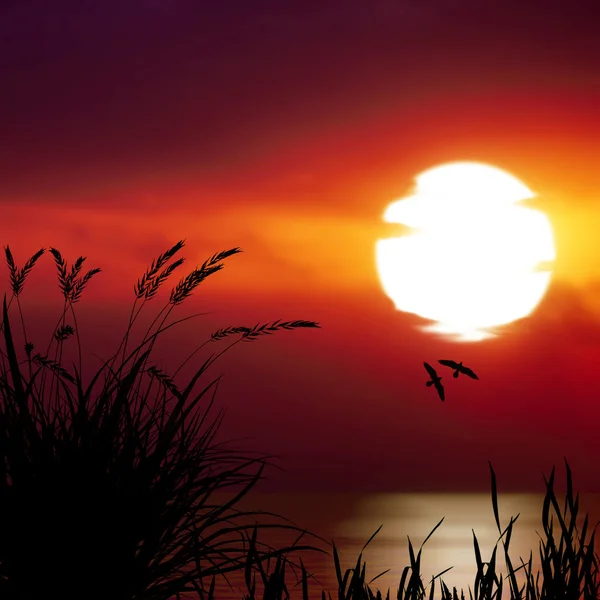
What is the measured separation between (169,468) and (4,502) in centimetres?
81

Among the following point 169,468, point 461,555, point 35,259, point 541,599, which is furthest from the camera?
point 461,555

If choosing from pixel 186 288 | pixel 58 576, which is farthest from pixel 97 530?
pixel 186 288

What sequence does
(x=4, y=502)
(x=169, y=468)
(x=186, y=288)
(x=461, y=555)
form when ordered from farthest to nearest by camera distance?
1. (x=461, y=555)
2. (x=186, y=288)
3. (x=169, y=468)
4. (x=4, y=502)

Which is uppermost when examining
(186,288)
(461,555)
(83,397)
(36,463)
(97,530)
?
(186,288)

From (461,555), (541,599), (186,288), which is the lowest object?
(461,555)

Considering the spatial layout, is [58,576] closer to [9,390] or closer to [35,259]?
[9,390]

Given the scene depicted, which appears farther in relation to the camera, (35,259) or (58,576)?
(35,259)

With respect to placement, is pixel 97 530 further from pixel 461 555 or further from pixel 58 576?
pixel 461 555

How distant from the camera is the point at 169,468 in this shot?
470cm

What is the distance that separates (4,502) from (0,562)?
30 centimetres

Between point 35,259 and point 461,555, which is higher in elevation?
point 35,259

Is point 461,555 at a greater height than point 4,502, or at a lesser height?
lesser

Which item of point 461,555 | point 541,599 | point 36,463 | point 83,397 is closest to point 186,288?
point 83,397

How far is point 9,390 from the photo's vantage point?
484cm
